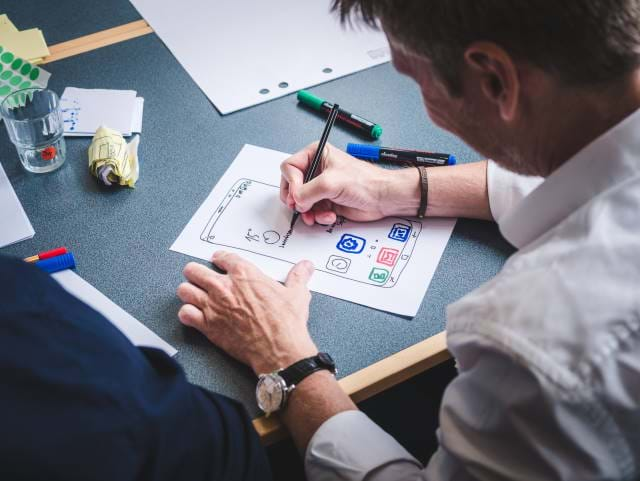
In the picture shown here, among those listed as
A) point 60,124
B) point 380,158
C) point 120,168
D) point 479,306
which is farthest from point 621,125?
point 60,124

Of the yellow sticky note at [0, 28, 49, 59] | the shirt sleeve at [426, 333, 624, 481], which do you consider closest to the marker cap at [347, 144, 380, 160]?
the shirt sleeve at [426, 333, 624, 481]

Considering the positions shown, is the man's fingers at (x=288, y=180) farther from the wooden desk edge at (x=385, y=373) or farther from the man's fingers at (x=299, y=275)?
the wooden desk edge at (x=385, y=373)

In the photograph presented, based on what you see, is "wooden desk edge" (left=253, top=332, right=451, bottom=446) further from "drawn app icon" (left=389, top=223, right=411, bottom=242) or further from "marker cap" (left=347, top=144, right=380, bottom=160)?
"marker cap" (left=347, top=144, right=380, bottom=160)

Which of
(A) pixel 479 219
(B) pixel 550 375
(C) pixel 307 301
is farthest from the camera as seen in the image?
(A) pixel 479 219

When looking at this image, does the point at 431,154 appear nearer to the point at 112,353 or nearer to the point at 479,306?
the point at 479,306

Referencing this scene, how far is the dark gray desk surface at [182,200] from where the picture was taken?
2.98 ft

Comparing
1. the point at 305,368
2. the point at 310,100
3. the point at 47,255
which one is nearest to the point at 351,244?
the point at 305,368

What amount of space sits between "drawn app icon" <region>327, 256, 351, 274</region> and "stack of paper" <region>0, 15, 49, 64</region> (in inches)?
32.4

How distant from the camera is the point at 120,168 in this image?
1.10 meters

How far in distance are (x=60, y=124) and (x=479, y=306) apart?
832 mm

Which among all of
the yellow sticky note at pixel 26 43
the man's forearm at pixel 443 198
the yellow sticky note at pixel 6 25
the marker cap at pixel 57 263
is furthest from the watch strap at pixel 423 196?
the yellow sticky note at pixel 6 25

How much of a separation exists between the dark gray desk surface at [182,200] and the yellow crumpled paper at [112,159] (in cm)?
2

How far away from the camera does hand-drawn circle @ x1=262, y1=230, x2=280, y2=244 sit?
1.03 m

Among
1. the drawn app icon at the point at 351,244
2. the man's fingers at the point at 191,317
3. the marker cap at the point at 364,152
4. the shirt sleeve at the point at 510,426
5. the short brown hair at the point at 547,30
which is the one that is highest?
the short brown hair at the point at 547,30
